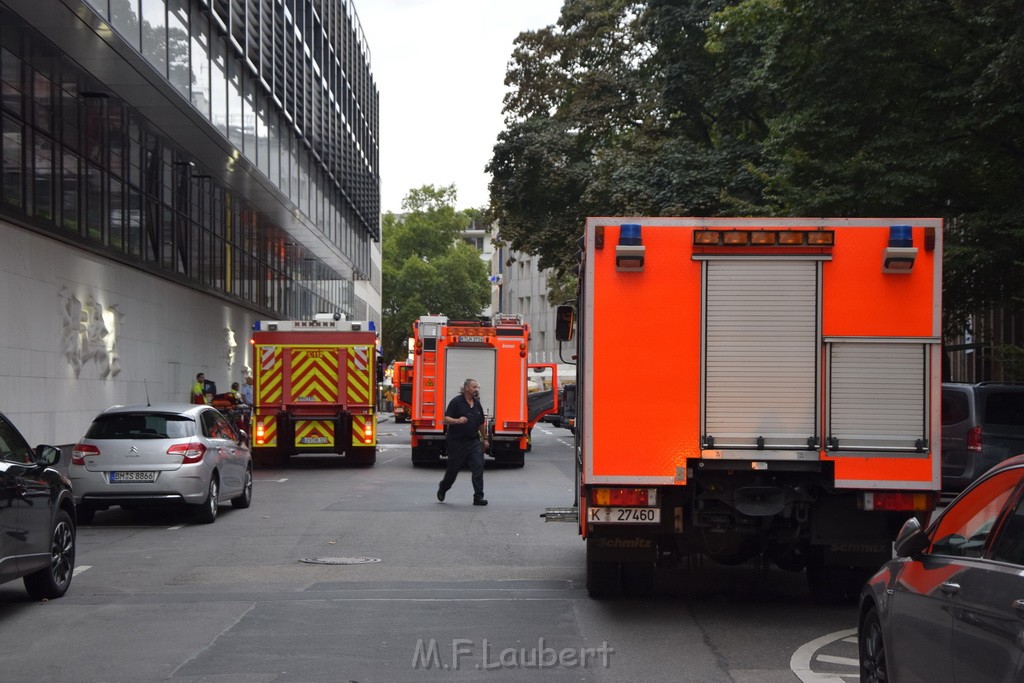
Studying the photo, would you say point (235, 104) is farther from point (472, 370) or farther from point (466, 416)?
point (466, 416)

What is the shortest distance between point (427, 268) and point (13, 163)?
3220 inches

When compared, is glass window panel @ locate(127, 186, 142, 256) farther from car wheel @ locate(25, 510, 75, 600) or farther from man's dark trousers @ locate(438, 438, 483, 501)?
car wheel @ locate(25, 510, 75, 600)

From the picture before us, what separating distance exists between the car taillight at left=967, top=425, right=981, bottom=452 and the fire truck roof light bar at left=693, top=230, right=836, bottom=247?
11.6m

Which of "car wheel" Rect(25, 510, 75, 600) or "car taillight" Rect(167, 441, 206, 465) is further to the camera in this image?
"car taillight" Rect(167, 441, 206, 465)

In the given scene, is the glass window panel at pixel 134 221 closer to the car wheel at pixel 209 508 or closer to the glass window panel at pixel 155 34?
the glass window panel at pixel 155 34

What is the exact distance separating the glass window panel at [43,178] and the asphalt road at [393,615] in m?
8.50

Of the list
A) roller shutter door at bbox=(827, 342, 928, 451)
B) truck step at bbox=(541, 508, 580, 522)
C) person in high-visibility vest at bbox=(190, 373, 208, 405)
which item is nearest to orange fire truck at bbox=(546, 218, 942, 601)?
roller shutter door at bbox=(827, 342, 928, 451)

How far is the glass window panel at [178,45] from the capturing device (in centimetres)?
2492

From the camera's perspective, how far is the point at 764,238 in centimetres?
947

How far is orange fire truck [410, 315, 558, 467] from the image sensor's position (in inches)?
1073

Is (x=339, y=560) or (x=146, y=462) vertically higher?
(x=146, y=462)

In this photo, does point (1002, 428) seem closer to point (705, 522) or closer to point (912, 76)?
point (912, 76)

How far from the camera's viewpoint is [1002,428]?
1994cm

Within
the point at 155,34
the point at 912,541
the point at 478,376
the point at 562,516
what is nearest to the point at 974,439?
the point at 562,516
